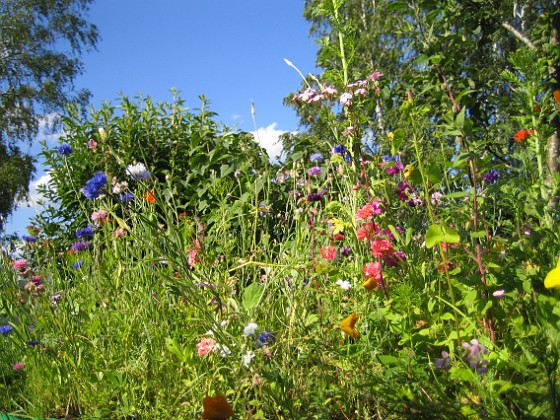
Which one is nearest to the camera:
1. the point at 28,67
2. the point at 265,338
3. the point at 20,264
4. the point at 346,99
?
the point at 265,338

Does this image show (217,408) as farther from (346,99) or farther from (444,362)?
(346,99)

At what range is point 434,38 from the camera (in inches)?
75.2

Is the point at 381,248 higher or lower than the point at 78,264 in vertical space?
lower

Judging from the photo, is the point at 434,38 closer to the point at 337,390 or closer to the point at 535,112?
the point at 535,112

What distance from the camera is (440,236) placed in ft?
4.26

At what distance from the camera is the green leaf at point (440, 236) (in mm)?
1271

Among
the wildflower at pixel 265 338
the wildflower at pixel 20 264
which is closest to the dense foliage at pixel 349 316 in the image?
the wildflower at pixel 265 338

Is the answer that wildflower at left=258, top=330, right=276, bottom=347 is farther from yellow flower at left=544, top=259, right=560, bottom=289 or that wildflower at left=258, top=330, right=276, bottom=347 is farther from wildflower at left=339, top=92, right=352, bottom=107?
wildflower at left=339, top=92, right=352, bottom=107

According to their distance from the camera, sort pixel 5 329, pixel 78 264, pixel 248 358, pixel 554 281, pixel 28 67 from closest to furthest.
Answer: pixel 554 281 → pixel 248 358 → pixel 5 329 → pixel 78 264 → pixel 28 67

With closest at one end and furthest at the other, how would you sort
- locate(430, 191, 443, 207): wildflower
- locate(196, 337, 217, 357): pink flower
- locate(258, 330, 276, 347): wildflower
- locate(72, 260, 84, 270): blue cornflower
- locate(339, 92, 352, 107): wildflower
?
locate(258, 330, 276, 347): wildflower < locate(196, 337, 217, 357): pink flower < locate(339, 92, 352, 107): wildflower < locate(430, 191, 443, 207): wildflower < locate(72, 260, 84, 270): blue cornflower

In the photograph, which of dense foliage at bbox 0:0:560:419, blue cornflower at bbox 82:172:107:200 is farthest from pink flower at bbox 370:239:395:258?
blue cornflower at bbox 82:172:107:200

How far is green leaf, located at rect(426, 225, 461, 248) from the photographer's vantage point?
127cm

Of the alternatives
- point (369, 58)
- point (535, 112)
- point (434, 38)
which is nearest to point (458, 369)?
point (535, 112)

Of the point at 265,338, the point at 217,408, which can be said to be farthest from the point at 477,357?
the point at 217,408
